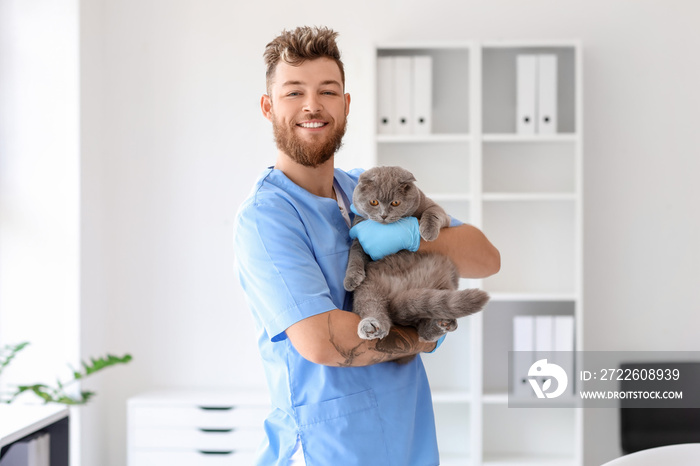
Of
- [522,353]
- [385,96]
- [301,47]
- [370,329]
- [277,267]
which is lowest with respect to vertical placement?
[522,353]

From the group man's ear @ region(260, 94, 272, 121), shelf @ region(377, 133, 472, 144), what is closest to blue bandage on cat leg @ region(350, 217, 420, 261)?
man's ear @ region(260, 94, 272, 121)

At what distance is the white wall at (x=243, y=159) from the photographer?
9.35 ft

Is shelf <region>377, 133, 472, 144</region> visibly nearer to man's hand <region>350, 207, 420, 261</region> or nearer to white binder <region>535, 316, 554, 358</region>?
white binder <region>535, 316, 554, 358</region>

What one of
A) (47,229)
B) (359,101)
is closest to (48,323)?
(47,229)

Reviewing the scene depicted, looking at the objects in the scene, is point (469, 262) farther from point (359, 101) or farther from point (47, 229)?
point (47, 229)

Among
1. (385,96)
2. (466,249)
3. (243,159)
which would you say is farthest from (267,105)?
(243,159)

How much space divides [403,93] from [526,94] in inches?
21.3

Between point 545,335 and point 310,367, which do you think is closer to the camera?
point 310,367

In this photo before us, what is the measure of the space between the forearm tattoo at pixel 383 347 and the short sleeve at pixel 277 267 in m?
0.06

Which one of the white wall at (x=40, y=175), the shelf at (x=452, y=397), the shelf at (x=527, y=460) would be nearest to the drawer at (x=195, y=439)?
the white wall at (x=40, y=175)

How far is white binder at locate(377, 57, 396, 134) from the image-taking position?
8.73 feet

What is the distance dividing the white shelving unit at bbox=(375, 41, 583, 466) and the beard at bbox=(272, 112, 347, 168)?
5.03 ft

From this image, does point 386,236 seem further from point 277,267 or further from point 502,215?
point 502,215

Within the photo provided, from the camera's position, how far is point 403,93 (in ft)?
8.77
